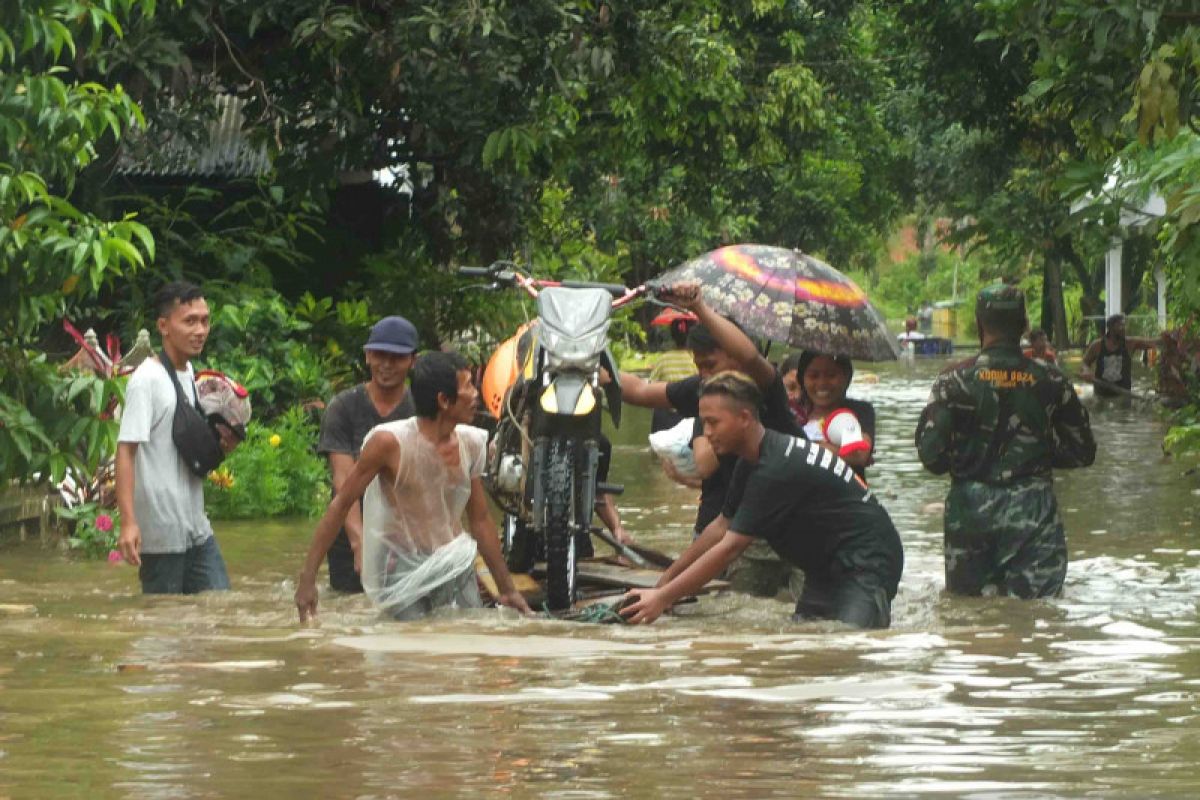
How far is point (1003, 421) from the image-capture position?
33.2 feet

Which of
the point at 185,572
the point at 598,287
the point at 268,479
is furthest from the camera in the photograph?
the point at 268,479

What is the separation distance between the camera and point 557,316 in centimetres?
950

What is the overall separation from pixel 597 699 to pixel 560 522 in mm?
1972

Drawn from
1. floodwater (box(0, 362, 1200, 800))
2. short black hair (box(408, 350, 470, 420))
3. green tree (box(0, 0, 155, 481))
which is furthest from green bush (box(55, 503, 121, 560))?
short black hair (box(408, 350, 470, 420))

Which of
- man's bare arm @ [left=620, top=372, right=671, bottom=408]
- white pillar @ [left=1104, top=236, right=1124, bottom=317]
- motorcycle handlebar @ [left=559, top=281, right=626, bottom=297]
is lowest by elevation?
man's bare arm @ [left=620, top=372, right=671, bottom=408]

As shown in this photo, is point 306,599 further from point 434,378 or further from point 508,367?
point 508,367

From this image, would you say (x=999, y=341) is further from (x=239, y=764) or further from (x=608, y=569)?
(x=239, y=764)

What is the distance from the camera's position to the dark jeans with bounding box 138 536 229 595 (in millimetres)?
9492

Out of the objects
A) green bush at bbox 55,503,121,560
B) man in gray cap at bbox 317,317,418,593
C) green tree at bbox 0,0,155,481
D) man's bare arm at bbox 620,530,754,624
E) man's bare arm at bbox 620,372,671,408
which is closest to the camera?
man's bare arm at bbox 620,530,754,624

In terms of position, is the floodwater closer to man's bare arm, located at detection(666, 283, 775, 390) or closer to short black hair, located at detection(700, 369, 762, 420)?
short black hair, located at detection(700, 369, 762, 420)

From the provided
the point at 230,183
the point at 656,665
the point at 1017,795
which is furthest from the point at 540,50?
the point at 1017,795

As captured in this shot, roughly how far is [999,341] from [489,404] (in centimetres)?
240

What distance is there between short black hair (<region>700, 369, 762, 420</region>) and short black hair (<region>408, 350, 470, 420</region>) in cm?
97

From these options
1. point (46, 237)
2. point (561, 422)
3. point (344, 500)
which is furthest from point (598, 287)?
point (46, 237)
